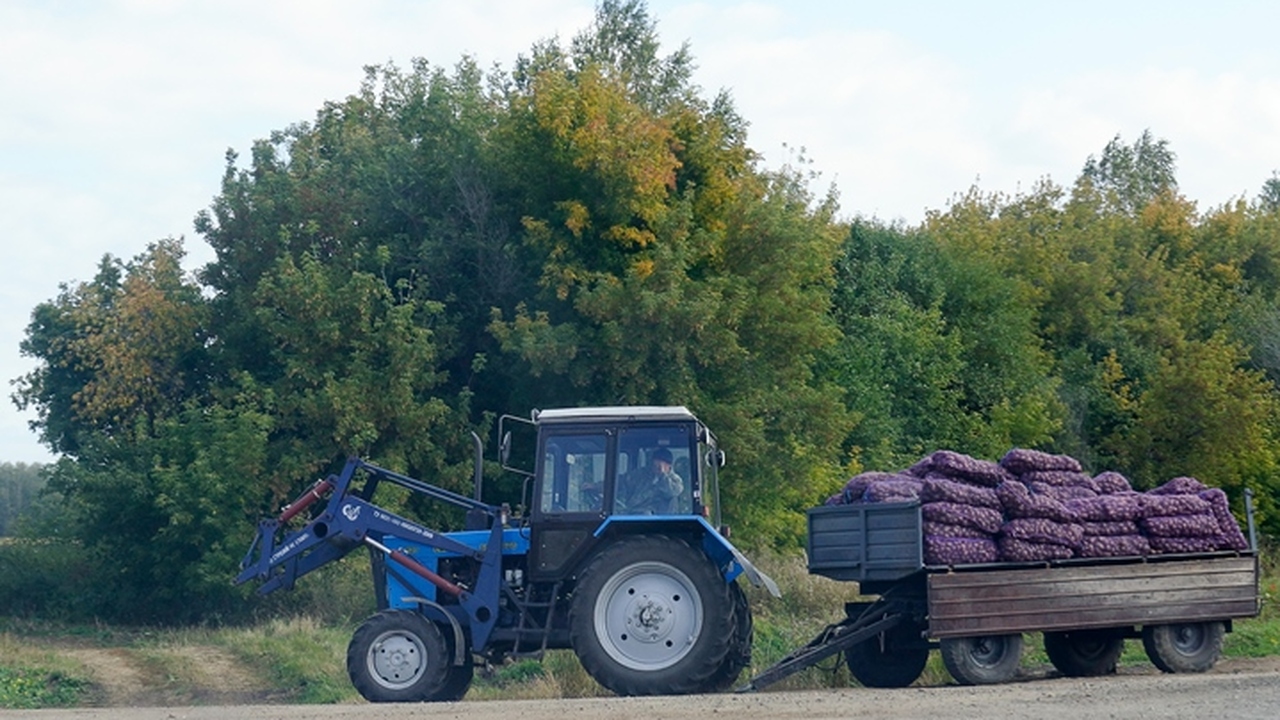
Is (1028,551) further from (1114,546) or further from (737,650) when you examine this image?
(737,650)

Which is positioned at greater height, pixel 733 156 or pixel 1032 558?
pixel 733 156

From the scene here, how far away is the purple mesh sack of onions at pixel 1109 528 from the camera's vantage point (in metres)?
14.0

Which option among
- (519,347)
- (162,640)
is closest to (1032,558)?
(519,347)

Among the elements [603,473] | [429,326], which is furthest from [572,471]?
[429,326]

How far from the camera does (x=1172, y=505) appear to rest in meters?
14.4

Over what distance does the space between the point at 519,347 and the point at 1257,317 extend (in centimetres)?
2272

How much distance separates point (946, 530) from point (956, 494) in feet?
1.17

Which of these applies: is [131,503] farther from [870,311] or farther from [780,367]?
[870,311]

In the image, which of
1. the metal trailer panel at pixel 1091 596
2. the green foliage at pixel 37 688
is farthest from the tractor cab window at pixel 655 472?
the green foliage at pixel 37 688

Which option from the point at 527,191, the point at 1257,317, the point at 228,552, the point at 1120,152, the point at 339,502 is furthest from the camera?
the point at 1120,152

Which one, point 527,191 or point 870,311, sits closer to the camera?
point 527,191

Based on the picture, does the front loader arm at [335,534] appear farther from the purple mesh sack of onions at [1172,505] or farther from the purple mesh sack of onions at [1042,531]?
the purple mesh sack of onions at [1172,505]

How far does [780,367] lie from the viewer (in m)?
26.7

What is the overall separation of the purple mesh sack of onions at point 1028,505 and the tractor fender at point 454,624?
16.9 ft
